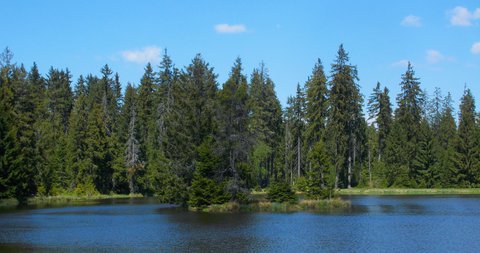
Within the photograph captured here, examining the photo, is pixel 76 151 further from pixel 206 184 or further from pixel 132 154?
pixel 206 184

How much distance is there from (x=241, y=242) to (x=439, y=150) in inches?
2754

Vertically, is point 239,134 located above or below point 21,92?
below

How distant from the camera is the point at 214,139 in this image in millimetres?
60812

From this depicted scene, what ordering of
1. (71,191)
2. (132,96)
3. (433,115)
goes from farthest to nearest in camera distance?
(433,115), (132,96), (71,191)

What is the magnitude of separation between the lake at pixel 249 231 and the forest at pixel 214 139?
30.4 feet

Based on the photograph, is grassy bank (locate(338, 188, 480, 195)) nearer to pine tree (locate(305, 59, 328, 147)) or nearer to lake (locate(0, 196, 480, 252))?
pine tree (locate(305, 59, 328, 147))

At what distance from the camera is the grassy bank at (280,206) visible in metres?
57.0

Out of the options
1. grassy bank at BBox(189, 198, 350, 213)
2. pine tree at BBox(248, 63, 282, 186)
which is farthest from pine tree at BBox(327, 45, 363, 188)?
grassy bank at BBox(189, 198, 350, 213)

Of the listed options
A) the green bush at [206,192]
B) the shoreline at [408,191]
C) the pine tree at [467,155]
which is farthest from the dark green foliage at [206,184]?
the pine tree at [467,155]

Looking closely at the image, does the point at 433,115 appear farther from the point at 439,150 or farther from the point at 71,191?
the point at 71,191

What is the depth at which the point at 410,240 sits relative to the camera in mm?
33688

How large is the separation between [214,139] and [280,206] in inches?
413

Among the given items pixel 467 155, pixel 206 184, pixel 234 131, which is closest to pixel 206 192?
pixel 206 184

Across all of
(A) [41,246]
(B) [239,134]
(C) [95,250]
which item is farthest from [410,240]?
(B) [239,134]
